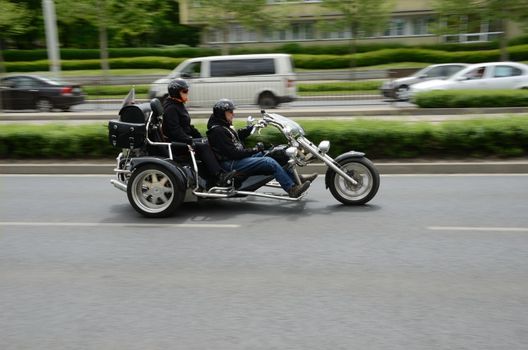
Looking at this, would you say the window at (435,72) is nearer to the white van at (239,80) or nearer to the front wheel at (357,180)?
the white van at (239,80)

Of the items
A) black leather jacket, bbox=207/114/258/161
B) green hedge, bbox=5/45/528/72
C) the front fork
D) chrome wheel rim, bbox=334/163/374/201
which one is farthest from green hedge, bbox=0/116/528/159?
green hedge, bbox=5/45/528/72

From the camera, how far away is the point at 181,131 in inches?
282

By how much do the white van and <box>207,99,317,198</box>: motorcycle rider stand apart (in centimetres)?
1194

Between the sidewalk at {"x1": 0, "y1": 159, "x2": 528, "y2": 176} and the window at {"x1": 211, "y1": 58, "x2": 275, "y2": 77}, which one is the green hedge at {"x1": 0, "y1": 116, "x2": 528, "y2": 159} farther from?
the window at {"x1": 211, "y1": 58, "x2": 275, "y2": 77}

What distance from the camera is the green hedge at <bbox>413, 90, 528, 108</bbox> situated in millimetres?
16500

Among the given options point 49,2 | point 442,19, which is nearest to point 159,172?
point 49,2

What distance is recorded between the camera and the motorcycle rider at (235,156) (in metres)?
7.09

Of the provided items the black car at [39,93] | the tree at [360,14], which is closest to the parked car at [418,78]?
the black car at [39,93]

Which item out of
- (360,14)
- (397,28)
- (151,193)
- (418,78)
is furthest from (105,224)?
(397,28)

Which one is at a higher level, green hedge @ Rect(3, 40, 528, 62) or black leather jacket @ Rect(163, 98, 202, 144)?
green hedge @ Rect(3, 40, 528, 62)

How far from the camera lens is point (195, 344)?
147 inches

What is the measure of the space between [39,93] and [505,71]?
53.6 feet

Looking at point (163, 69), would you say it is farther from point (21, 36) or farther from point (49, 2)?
point (21, 36)

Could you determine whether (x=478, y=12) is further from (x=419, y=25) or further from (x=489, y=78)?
(x=419, y=25)
